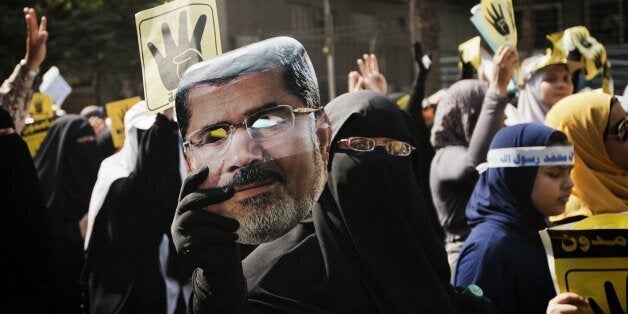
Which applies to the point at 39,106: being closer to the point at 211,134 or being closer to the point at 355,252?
the point at 355,252

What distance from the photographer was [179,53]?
7.70ft

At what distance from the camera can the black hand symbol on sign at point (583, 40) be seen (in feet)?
19.3

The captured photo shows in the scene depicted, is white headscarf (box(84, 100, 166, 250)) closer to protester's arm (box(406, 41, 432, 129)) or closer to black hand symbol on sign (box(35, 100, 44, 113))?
protester's arm (box(406, 41, 432, 129))

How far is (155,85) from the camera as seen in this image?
7.77 feet

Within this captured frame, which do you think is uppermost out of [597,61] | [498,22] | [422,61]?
[498,22]

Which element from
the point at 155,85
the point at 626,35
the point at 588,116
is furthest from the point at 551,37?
the point at 626,35

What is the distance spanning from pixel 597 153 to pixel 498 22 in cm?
90

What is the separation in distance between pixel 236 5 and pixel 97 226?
5.71 feet

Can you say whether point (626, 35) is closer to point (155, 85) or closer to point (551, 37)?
point (551, 37)

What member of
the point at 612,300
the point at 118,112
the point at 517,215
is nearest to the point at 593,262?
the point at 612,300

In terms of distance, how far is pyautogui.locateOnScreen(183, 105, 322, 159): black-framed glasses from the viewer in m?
1.92

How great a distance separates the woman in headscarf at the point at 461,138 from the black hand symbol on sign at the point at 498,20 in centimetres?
11

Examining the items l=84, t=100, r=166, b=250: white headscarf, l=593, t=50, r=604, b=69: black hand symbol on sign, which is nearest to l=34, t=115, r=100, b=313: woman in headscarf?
l=84, t=100, r=166, b=250: white headscarf

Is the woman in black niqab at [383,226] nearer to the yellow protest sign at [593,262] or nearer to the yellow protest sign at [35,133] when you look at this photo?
the yellow protest sign at [593,262]
